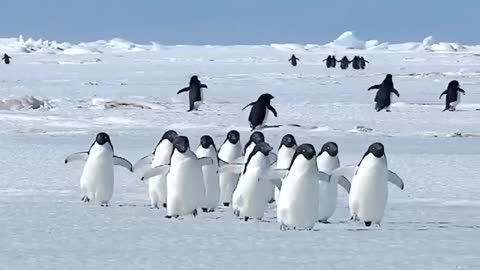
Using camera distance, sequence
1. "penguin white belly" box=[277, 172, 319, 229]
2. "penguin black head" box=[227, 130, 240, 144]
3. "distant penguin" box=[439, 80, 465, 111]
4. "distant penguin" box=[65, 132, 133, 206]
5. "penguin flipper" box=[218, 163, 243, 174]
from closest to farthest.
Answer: "penguin white belly" box=[277, 172, 319, 229] → "penguin flipper" box=[218, 163, 243, 174] → "distant penguin" box=[65, 132, 133, 206] → "penguin black head" box=[227, 130, 240, 144] → "distant penguin" box=[439, 80, 465, 111]

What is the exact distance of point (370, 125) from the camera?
1806 centimetres

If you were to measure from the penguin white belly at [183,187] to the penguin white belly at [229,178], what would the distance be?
1000 mm

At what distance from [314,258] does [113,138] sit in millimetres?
10457

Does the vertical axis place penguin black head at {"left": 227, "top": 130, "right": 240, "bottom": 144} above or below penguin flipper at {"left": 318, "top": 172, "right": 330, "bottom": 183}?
above

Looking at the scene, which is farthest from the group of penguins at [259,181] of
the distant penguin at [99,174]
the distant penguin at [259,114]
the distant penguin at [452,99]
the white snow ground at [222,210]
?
the distant penguin at [452,99]

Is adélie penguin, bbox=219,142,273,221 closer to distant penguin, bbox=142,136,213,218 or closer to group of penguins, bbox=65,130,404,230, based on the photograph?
group of penguins, bbox=65,130,404,230

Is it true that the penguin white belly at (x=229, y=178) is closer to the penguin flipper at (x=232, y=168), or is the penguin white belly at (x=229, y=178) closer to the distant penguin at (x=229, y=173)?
the distant penguin at (x=229, y=173)

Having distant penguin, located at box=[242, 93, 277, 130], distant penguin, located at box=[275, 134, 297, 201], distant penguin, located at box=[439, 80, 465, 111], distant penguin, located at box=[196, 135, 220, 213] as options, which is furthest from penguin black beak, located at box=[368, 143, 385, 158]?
distant penguin, located at box=[439, 80, 465, 111]

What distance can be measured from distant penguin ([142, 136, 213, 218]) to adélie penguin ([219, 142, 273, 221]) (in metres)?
0.33

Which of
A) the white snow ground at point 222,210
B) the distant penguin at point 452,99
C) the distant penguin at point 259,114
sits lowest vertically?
the white snow ground at point 222,210

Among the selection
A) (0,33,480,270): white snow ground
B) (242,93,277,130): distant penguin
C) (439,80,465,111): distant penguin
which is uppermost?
(439,80,465,111): distant penguin

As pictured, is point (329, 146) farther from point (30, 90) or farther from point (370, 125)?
point (30, 90)

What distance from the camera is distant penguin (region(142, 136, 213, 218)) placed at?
7.85m

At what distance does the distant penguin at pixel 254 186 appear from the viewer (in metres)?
7.76
